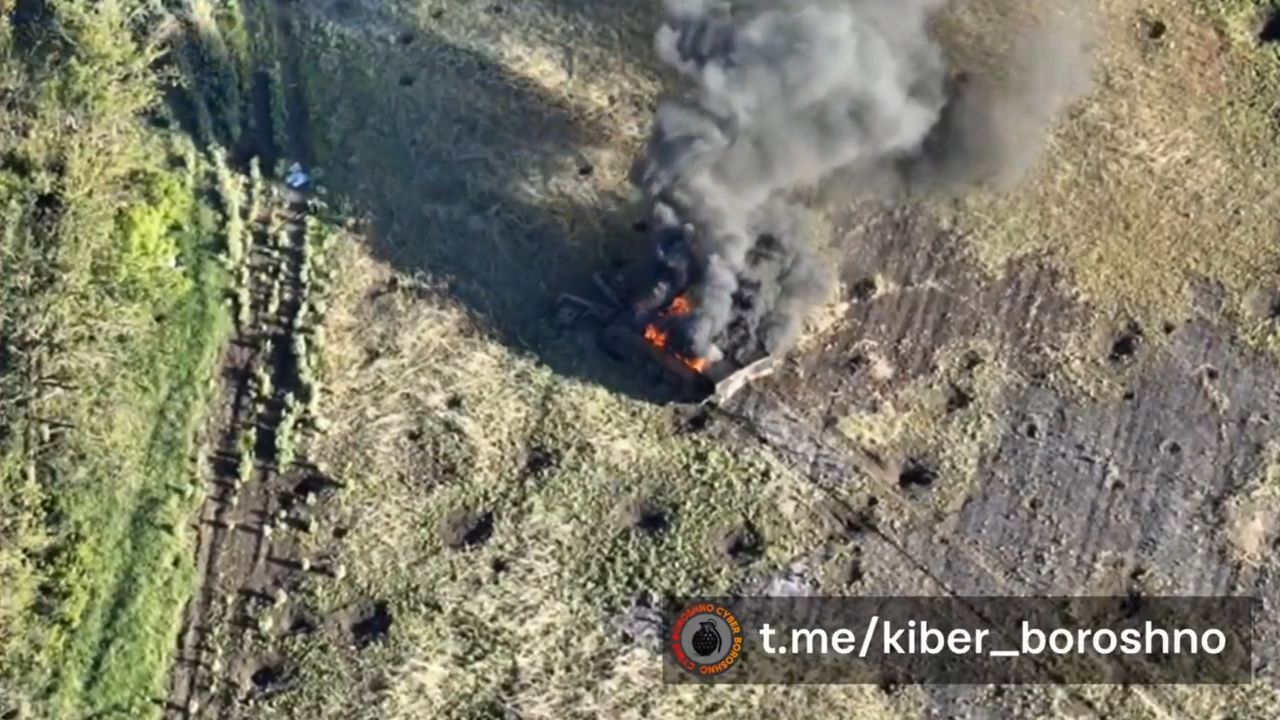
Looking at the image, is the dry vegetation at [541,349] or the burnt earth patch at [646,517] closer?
the dry vegetation at [541,349]

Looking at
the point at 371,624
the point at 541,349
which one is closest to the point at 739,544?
the point at 541,349

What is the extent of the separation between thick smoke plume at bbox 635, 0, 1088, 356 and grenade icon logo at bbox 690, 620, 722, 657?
4788mm

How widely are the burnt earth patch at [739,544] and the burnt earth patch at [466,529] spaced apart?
3958 mm

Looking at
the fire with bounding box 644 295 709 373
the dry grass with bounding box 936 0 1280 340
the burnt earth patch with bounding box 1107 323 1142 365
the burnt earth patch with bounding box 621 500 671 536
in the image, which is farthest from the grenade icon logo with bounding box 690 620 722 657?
the burnt earth patch with bounding box 1107 323 1142 365

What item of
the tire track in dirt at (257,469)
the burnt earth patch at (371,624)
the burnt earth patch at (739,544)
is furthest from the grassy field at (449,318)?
the tire track in dirt at (257,469)

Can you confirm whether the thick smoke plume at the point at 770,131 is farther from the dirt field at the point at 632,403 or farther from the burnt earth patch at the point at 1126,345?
the burnt earth patch at the point at 1126,345

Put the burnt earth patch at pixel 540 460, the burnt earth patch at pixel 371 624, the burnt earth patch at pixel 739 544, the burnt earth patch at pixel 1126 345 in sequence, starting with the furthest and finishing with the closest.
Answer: the burnt earth patch at pixel 1126 345 → the burnt earth patch at pixel 540 460 → the burnt earth patch at pixel 739 544 → the burnt earth patch at pixel 371 624

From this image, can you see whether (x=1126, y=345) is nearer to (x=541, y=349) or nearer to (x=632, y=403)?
(x=632, y=403)

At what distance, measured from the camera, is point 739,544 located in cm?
2833

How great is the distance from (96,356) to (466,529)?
23.2ft

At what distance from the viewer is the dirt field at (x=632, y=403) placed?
27.4 meters

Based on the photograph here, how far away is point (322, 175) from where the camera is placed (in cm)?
3108

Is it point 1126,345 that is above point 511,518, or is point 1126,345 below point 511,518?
above

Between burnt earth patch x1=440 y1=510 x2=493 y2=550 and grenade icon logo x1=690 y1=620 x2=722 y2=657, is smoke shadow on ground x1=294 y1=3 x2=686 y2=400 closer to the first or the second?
burnt earth patch x1=440 y1=510 x2=493 y2=550
